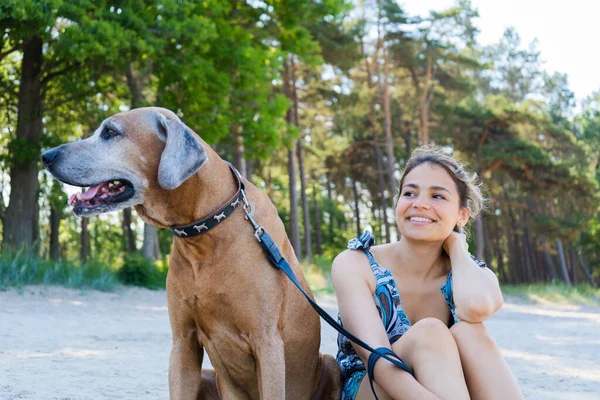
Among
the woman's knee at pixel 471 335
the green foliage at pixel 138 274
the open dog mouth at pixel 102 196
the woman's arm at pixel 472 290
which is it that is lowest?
the green foliage at pixel 138 274

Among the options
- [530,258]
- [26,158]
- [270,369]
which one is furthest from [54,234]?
[530,258]

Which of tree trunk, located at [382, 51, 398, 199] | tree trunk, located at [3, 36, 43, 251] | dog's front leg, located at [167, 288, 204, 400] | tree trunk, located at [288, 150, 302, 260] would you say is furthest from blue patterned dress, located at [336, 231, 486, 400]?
tree trunk, located at [382, 51, 398, 199]

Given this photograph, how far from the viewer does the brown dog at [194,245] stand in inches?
105

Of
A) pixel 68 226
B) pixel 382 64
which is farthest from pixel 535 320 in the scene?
pixel 68 226

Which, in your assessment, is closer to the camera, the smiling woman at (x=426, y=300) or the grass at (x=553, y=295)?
the smiling woman at (x=426, y=300)

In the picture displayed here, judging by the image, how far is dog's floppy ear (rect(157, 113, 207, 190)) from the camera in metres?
2.58

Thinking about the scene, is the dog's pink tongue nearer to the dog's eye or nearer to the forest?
the dog's eye

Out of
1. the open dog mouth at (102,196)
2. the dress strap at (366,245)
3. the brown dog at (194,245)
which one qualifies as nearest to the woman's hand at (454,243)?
the dress strap at (366,245)

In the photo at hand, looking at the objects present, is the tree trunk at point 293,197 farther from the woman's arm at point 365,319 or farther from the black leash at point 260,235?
the black leash at point 260,235

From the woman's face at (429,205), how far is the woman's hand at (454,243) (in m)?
0.05

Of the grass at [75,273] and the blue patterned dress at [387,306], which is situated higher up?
the blue patterned dress at [387,306]

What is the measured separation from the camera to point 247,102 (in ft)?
54.4

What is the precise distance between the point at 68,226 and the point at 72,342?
115 ft

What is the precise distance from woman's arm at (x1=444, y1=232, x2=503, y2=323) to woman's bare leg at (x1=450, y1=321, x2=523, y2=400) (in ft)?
0.25
